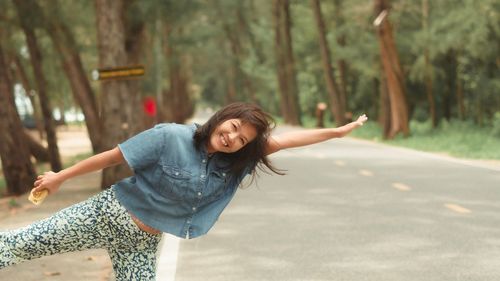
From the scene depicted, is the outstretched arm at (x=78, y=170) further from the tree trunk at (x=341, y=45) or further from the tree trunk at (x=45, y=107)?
the tree trunk at (x=341, y=45)

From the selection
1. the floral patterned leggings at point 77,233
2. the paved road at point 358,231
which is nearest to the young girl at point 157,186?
the floral patterned leggings at point 77,233

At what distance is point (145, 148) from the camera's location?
163 inches

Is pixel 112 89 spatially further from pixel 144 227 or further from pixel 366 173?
pixel 144 227

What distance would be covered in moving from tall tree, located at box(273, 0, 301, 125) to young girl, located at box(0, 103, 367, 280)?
45564 mm

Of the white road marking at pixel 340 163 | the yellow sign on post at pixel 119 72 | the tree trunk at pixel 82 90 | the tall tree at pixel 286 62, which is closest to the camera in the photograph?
the yellow sign on post at pixel 119 72

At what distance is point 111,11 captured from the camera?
48.7 ft

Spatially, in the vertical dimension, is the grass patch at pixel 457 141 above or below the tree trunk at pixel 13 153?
below

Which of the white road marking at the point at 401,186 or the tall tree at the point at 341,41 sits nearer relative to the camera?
the white road marking at the point at 401,186

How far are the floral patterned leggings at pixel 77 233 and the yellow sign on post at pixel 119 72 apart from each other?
10.1 meters

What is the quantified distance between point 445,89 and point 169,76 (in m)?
19.8

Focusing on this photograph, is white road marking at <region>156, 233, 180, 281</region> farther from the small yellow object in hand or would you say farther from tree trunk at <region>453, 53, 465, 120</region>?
tree trunk at <region>453, 53, 465, 120</region>

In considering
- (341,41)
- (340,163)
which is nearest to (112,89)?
(340,163)

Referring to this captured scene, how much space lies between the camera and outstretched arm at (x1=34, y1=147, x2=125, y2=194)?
410 centimetres

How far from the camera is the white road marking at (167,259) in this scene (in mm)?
7086
